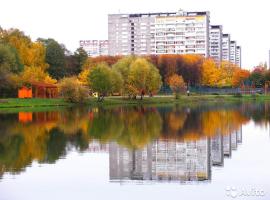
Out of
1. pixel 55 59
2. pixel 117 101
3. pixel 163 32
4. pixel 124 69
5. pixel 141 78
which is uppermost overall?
pixel 163 32

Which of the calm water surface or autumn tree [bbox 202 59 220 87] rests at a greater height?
autumn tree [bbox 202 59 220 87]

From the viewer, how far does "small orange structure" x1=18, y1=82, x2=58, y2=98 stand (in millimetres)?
80188

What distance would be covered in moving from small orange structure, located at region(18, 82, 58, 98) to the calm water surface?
45.3m

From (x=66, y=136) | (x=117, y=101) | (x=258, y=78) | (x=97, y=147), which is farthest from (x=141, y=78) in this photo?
(x=97, y=147)

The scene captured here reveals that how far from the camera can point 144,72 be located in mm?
85875

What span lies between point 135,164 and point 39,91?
63.1 m

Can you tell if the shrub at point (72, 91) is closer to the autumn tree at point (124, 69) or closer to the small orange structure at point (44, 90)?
the small orange structure at point (44, 90)

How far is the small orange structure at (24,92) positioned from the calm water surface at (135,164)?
4504 cm

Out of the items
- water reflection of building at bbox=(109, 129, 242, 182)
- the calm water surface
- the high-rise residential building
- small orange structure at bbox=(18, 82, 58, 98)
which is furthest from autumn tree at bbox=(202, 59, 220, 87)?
water reflection of building at bbox=(109, 129, 242, 182)

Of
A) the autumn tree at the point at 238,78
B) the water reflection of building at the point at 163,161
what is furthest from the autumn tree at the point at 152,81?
the water reflection of building at the point at 163,161

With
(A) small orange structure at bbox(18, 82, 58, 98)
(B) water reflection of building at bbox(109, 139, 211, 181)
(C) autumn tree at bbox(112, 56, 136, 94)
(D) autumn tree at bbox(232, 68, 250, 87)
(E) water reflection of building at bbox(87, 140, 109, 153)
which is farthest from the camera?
(D) autumn tree at bbox(232, 68, 250, 87)

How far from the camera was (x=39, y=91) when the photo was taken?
8244 cm

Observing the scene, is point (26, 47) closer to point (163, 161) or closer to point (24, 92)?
point (24, 92)

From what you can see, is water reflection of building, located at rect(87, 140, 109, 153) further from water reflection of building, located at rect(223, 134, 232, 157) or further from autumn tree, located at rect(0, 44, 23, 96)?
autumn tree, located at rect(0, 44, 23, 96)
